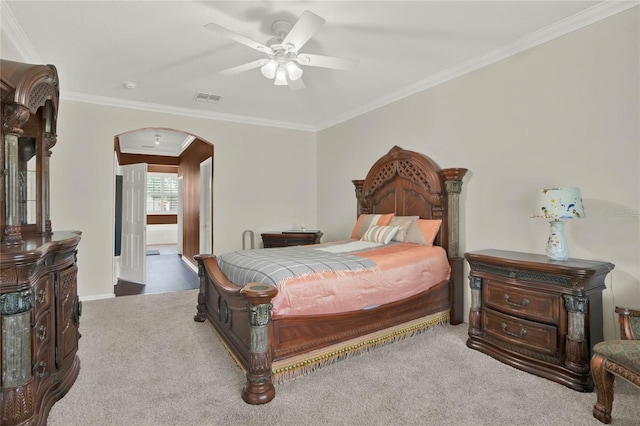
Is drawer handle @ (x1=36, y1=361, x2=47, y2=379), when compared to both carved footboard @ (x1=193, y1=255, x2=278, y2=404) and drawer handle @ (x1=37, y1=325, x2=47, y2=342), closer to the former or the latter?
drawer handle @ (x1=37, y1=325, x2=47, y2=342)

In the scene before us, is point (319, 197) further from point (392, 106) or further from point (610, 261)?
point (610, 261)

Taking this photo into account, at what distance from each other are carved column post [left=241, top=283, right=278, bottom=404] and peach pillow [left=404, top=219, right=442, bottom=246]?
195 cm

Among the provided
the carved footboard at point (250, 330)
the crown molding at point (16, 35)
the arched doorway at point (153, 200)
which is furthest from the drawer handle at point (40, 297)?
the arched doorway at point (153, 200)

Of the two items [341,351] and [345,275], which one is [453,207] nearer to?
[345,275]

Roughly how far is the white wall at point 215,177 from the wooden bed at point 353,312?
5.86 ft

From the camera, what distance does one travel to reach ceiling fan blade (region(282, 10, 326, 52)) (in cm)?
199

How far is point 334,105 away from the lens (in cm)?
479

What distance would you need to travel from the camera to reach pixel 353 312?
2516 mm

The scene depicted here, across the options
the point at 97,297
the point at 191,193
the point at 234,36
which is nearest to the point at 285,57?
the point at 234,36

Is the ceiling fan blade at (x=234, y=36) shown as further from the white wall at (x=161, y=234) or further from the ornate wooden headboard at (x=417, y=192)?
the white wall at (x=161, y=234)

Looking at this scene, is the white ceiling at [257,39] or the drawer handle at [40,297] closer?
the drawer handle at [40,297]

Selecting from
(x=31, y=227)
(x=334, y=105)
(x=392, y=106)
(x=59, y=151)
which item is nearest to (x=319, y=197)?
(x=334, y=105)

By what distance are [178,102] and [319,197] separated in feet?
8.90

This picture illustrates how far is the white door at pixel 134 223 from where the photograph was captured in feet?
18.2
